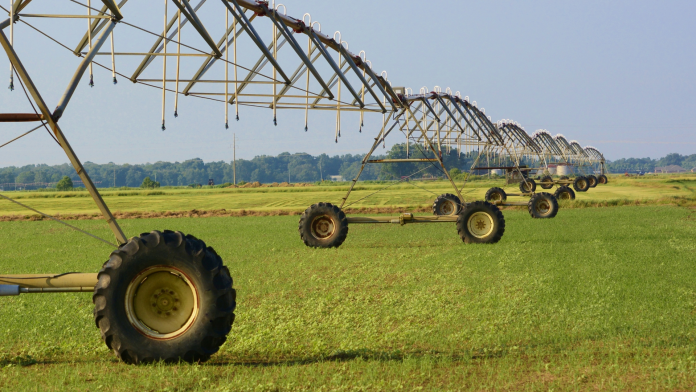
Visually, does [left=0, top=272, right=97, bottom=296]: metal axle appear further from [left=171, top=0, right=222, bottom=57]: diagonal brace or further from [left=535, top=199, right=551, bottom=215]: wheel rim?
[left=535, top=199, right=551, bottom=215]: wheel rim

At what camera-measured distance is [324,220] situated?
20016 millimetres

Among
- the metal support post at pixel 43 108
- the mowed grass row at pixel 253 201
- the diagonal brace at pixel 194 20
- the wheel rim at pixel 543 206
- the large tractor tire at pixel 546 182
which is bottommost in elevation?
the mowed grass row at pixel 253 201

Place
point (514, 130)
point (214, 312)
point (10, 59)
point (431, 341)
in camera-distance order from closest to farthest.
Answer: point (214, 312), point (10, 59), point (431, 341), point (514, 130)

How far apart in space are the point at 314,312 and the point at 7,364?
14.2 feet

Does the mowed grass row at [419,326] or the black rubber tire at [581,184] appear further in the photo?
the black rubber tire at [581,184]

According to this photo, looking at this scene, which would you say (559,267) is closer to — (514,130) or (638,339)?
(638,339)

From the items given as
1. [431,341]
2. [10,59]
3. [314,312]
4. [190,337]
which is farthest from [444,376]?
[10,59]

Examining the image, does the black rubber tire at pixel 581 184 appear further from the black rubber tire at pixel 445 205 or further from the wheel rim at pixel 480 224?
the wheel rim at pixel 480 224

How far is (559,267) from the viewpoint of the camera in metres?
14.5

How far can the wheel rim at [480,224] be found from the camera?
65.7ft

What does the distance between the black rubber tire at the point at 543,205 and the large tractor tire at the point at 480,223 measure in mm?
12586

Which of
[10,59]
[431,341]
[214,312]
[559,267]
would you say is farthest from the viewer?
[559,267]

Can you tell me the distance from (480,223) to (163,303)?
48.3 ft

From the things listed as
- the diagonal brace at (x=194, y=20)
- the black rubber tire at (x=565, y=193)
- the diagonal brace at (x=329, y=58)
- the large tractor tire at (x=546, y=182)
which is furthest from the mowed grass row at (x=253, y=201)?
the diagonal brace at (x=194, y=20)
